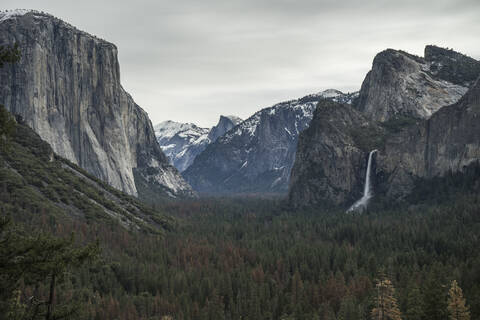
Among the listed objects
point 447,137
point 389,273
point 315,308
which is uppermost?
point 447,137

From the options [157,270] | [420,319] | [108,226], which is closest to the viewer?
[420,319]

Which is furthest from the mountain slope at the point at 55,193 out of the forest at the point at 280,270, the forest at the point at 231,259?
the forest at the point at 280,270

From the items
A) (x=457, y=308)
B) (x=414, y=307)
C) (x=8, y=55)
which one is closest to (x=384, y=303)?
(x=457, y=308)

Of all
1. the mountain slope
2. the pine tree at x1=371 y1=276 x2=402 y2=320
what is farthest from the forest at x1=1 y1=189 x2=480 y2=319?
the mountain slope

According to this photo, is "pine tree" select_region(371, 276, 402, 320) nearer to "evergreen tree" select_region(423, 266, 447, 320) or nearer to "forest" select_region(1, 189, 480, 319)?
"forest" select_region(1, 189, 480, 319)

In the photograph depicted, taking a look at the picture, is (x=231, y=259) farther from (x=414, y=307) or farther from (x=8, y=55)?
(x=8, y=55)

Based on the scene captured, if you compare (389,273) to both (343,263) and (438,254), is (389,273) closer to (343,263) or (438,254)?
(343,263)

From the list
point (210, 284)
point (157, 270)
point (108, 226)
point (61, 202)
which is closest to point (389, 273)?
point (210, 284)

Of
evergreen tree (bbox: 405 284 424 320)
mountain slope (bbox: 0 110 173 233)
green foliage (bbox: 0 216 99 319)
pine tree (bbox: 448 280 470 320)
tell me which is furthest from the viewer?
mountain slope (bbox: 0 110 173 233)
